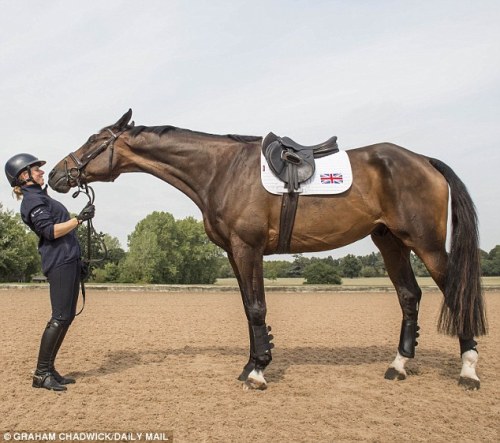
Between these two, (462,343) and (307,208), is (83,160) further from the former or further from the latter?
(462,343)

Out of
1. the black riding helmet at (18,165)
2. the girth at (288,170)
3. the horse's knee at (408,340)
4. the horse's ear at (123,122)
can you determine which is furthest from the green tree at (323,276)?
the black riding helmet at (18,165)

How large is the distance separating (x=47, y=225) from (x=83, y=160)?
2.96 ft

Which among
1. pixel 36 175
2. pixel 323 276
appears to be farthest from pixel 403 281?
pixel 323 276

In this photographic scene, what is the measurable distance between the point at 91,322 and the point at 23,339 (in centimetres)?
261

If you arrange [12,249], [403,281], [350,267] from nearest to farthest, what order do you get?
[403,281]
[12,249]
[350,267]

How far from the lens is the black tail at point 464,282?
4.94m

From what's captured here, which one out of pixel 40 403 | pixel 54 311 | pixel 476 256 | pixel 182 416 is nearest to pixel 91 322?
pixel 54 311

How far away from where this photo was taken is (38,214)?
4844mm

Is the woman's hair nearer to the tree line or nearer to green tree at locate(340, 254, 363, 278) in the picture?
the tree line

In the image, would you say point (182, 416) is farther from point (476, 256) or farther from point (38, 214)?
point (476, 256)

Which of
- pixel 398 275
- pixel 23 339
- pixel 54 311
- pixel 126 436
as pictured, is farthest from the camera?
pixel 23 339

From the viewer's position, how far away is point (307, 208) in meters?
5.07

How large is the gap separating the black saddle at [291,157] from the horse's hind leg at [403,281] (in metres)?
1.12

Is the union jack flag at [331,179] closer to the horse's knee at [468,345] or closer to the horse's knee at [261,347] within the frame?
the horse's knee at [261,347]
